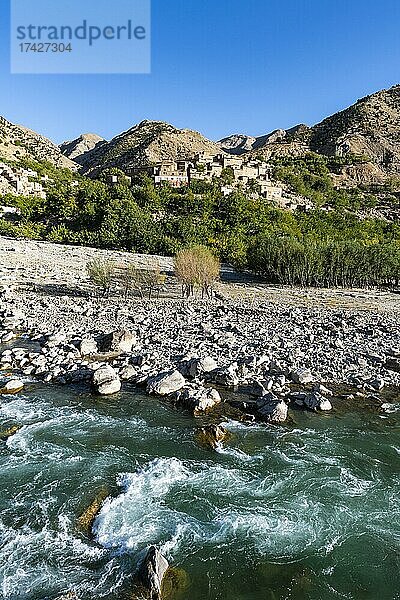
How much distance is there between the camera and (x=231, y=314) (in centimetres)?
2730

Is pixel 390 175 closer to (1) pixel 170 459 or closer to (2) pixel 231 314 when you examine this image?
(2) pixel 231 314

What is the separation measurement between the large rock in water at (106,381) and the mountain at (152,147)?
102301mm

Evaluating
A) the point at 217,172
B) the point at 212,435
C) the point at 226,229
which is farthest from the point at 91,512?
the point at 217,172

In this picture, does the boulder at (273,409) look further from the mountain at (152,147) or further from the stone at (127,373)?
the mountain at (152,147)

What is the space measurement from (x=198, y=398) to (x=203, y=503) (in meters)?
4.82

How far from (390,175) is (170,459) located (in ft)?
413

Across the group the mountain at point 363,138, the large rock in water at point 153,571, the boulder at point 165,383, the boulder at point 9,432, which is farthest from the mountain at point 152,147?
the large rock in water at point 153,571

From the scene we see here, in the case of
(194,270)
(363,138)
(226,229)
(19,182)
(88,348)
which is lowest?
(88,348)

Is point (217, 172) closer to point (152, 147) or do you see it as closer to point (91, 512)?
point (152, 147)

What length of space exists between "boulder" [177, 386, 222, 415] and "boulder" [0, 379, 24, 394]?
222 inches

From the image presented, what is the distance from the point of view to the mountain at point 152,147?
120 meters

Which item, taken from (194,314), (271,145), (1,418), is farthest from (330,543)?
(271,145)

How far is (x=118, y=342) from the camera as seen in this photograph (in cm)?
2034

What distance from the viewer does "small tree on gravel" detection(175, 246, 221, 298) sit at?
31984mm
